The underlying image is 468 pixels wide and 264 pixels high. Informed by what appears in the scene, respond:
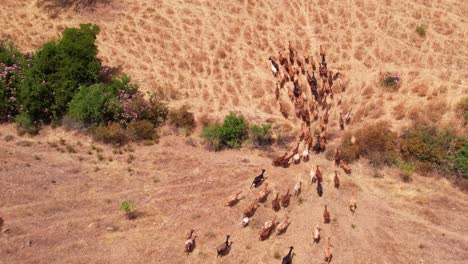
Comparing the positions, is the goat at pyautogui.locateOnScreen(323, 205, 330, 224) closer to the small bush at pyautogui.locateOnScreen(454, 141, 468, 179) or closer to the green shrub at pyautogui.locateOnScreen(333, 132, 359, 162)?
the green shrub at pyautogui.locateOnScreen(333, 132, 359, 162)

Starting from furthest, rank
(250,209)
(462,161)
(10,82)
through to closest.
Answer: (10,82) → (462,161) → (250,209)

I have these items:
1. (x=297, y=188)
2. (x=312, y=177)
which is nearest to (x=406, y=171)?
(x=312, y=177)

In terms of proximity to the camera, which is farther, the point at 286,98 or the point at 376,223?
the point at 286,98

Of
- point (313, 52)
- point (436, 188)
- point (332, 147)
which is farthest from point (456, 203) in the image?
point (313, 52)

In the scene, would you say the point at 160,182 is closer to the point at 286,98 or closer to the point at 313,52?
the point at 286,98

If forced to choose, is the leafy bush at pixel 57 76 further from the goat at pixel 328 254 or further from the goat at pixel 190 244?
the goat at pixel 328 254

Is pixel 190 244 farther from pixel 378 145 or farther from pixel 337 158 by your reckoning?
pixel 378 145

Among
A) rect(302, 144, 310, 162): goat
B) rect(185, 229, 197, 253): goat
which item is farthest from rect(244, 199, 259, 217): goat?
rect(302, 144, 310, 162): goat
